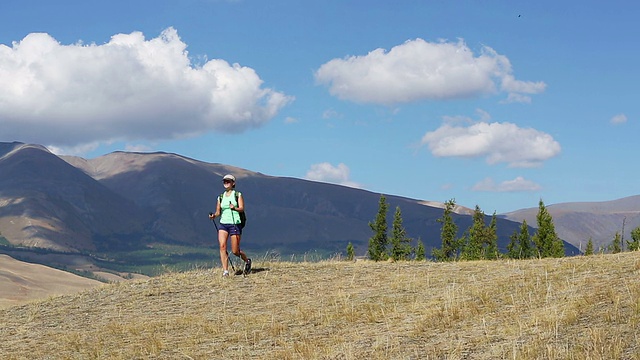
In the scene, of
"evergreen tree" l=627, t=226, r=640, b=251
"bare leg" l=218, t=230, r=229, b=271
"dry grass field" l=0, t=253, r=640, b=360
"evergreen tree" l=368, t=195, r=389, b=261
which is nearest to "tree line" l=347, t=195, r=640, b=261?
"evergreen tree" l=368, t=195, r=389, b=261

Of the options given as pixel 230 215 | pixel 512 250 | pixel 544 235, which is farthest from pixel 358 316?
pixel 512 250

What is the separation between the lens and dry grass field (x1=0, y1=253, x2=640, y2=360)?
9.97 m

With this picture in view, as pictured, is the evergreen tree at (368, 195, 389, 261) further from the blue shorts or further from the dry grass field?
the blue shorts

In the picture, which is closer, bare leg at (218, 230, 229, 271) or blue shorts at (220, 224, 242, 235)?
bare leg at (218, 230, 229, 271)

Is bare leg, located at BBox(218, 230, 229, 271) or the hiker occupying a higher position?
the hiker

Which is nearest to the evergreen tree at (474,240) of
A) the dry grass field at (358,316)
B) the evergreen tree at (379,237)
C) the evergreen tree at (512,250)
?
the evergreen tree at (512,250)

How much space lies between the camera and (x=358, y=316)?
12.9m

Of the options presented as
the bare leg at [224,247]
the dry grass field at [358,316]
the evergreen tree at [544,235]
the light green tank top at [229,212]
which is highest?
the evergreen tree at [544,235]

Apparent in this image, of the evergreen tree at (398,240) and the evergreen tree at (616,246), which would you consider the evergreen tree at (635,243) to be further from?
the evergreen tree at (398,240)

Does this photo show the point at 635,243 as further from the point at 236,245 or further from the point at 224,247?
the point at 224,247

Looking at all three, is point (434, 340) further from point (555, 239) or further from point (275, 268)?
point (555, 239)

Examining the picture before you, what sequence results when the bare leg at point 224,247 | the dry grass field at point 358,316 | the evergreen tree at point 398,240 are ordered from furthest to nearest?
the evergreen tree at point 398,240
the bare leg at point 224,247
the dry grass field at point 358,316

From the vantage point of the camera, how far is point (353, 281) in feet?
57.8

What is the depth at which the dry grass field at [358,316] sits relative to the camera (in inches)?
392
